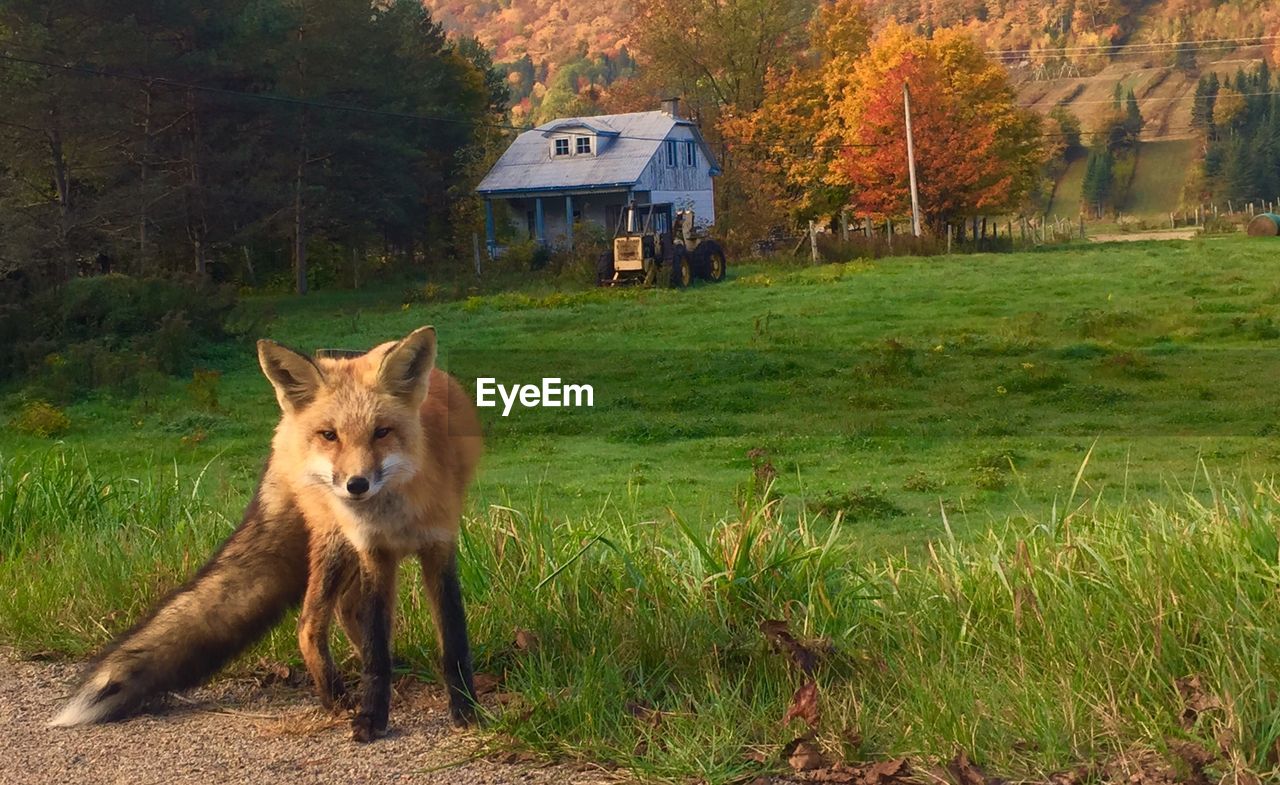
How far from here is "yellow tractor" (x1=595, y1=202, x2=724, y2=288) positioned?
31797mm

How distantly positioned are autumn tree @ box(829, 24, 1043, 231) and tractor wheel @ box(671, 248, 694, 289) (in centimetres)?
1744

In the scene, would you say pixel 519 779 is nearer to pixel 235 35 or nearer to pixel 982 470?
pixel 982 470

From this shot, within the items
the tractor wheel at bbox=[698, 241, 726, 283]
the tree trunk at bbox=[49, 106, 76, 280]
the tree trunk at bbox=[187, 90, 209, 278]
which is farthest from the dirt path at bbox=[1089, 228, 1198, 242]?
the tree trunk at bbox=[49, 106, 76, 280]

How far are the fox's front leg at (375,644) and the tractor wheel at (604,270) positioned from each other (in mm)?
28809

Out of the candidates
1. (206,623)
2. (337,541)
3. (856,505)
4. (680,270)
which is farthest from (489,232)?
(337,541)

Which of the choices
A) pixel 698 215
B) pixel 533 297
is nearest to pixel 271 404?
pixel 533 297

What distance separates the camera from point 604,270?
108 feet

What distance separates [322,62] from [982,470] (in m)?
27.0

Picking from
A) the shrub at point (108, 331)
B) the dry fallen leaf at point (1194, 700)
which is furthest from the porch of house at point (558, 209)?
→ the dry fallen leaf at point (1194, 700)

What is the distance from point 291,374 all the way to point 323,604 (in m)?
0.78

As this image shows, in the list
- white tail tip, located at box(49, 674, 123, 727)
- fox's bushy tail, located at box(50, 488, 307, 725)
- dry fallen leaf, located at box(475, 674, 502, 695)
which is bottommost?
dry fallen leaf, located at box(475, 674, 502, 695)

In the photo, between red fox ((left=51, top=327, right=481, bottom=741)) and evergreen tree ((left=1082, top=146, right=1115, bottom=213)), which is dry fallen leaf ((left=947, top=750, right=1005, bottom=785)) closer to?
red fox ((left=51, top=327, right=481, bottom=741))

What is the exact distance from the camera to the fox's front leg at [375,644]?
3.73 m

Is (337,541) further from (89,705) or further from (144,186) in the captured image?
(144,186)
